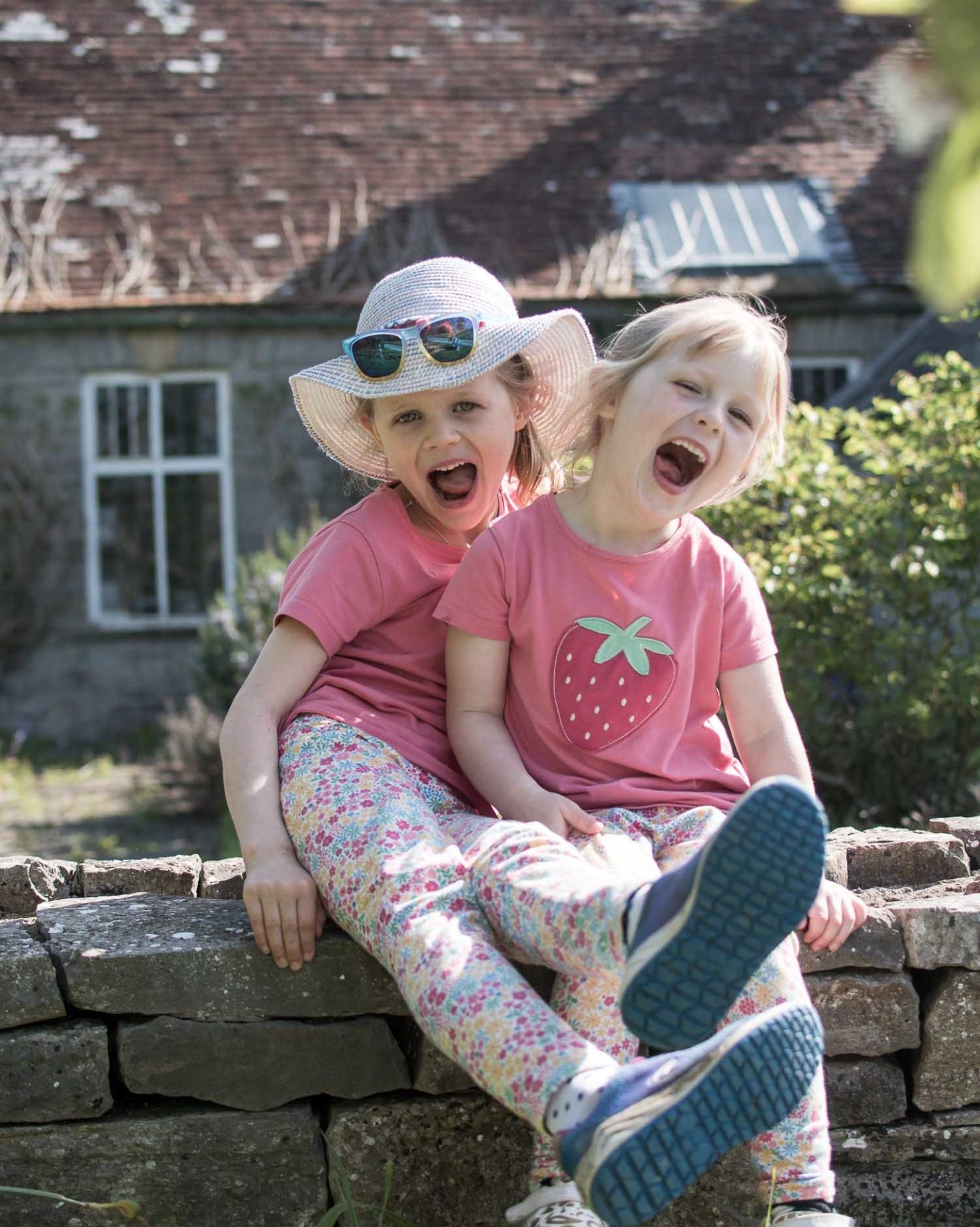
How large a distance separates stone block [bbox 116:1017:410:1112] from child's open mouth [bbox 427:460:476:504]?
3.14 feet

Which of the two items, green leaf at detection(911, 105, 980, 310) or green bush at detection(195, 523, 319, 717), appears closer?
green leaf at detection(911, 105, 980, 310)

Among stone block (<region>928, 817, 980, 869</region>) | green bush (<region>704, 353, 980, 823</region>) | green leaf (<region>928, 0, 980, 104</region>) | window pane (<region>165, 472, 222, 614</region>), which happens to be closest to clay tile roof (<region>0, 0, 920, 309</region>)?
window pane (<region>165, 472, 222, 614</region>)

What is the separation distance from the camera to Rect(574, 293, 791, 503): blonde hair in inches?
98.4

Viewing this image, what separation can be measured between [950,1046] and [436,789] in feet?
3.24

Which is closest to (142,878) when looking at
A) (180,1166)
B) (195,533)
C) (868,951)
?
(180,1166)

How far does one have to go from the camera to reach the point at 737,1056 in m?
1.74

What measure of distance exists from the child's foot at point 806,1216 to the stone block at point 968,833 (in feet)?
3.74

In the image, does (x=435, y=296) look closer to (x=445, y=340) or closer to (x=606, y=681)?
(x=445, y=340)

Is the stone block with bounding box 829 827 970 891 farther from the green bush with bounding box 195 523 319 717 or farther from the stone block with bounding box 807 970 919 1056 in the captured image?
the green bush with bounding box 195 523 319 717

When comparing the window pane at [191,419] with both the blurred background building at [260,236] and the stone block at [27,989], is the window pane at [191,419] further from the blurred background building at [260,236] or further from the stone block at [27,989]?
the stone block at [27,989]

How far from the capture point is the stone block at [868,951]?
2451mm

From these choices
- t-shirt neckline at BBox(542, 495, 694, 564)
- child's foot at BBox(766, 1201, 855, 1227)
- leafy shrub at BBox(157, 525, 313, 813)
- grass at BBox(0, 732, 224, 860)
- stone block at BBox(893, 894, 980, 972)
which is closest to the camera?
child's foot at BBox(766, 1201, 855, 1227)

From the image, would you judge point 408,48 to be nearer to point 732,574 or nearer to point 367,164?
Result: point 367,164

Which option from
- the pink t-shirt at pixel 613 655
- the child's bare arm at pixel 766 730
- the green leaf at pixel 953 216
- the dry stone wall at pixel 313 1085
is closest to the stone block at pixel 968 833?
the dry stone wall at pixel 313 1085
